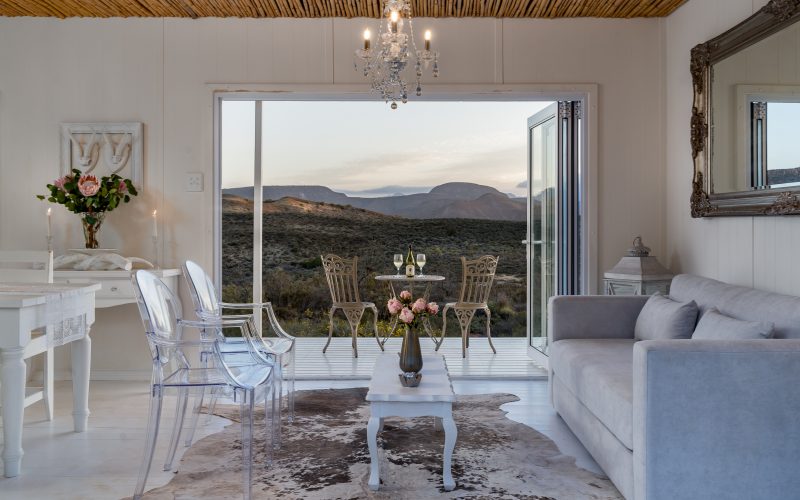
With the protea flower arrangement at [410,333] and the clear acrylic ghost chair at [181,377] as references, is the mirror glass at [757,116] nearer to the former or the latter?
the protea flower arrangement at [410,333]

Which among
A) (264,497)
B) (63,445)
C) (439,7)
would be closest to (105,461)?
(63,445)

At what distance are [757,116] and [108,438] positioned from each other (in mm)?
3675

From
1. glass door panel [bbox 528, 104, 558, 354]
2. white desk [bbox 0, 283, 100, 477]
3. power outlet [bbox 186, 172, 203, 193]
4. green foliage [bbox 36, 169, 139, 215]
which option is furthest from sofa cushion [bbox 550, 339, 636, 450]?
green foliage [bbox 36, 169, 139, 215]

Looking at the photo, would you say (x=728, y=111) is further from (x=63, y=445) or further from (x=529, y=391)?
(x=63, y=445)

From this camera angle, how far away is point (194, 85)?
4.71 meters

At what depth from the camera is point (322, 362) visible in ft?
19.0

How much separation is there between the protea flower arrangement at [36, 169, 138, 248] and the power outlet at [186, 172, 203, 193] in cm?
39

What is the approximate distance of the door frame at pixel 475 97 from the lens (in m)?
4.70

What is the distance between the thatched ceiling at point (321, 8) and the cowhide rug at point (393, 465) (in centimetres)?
268

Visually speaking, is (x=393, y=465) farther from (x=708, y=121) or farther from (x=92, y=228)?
(x=92, y=228)

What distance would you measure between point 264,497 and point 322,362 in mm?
3260

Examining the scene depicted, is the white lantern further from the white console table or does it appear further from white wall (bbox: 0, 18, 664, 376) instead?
the white console table

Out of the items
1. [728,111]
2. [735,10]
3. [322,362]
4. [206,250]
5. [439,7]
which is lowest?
[322,362]

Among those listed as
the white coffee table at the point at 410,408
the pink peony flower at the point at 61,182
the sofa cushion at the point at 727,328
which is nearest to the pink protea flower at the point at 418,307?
the white coffee table at the point at 410,408
